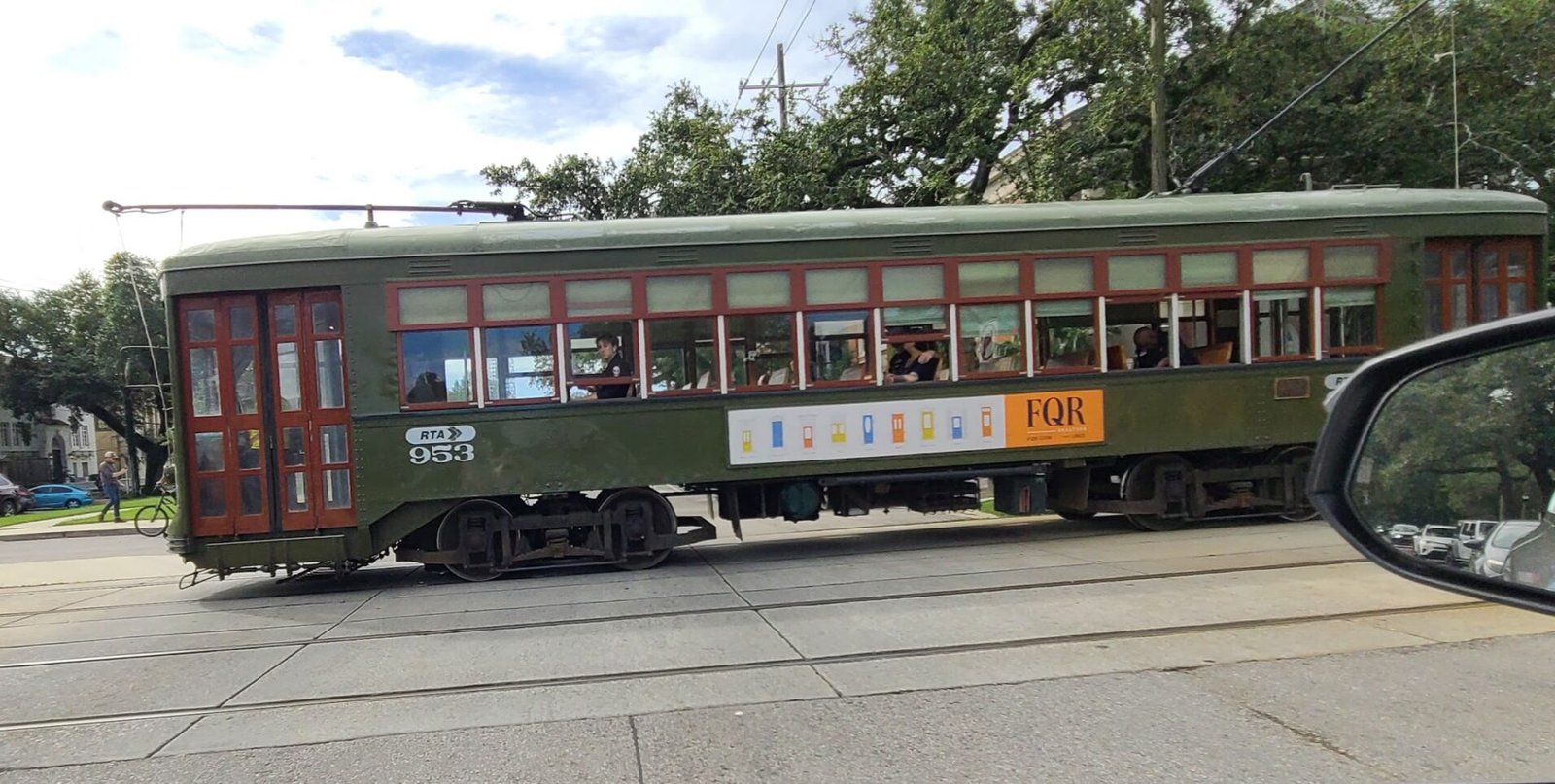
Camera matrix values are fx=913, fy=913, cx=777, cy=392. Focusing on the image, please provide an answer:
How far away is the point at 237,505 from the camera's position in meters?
8.30

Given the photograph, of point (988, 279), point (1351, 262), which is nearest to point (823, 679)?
point (988, 279)

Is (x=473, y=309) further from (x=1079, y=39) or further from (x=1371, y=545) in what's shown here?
(x=1079, y=39)

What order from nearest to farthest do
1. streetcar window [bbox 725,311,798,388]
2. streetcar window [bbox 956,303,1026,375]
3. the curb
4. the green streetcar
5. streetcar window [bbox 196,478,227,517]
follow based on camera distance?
streetcar window [bbox 196,478,227,517] < the green streetcar < streetcar window [bbox 725,311,798,388] < streetcar window [bbox 956,303,1026,375] < the curb

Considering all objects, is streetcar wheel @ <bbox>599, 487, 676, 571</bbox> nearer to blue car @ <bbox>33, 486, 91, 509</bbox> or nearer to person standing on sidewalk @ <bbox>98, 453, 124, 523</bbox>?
person standing on sidewalk @ <bbox>98, 453, 124, 523</bbox>

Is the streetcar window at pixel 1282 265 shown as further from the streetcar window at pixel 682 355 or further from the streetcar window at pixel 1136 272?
the streetcar window at pixel 682 355

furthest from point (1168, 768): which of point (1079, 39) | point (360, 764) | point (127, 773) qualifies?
point (1079, 39)

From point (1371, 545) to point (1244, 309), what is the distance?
7610 millimetres

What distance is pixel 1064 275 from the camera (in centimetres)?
916

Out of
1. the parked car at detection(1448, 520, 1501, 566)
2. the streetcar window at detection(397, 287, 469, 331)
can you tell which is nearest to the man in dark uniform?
the streetcar window at detection(397, 287, 469, 331)

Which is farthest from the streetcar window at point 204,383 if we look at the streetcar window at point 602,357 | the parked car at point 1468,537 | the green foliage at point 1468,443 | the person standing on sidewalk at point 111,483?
the person standing on sidewalk at point 111,483

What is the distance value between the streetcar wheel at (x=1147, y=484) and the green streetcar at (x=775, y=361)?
0.03 m

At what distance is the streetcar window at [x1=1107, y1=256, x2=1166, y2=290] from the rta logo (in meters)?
1.23

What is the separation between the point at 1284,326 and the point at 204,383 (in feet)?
34.7

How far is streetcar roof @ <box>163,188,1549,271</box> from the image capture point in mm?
8406
